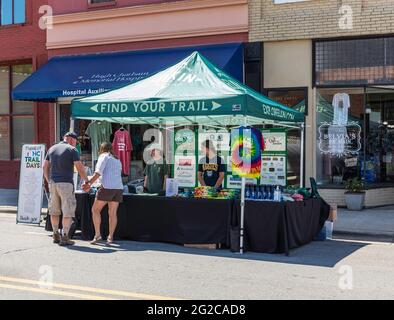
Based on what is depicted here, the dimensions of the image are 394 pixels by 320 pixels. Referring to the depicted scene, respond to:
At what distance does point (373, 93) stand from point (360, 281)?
796 centimetres

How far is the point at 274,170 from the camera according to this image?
11.8 metres

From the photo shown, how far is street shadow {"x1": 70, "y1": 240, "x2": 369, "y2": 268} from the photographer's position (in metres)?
8.32

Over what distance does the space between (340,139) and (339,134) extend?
0.42 feet

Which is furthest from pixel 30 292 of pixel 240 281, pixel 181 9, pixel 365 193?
pixel 181 9

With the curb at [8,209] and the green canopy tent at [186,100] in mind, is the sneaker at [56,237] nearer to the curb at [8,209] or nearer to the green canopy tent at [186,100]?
the green canopy tent at [186,100]

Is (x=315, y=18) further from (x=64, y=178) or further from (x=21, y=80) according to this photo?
(x=21, y=80)

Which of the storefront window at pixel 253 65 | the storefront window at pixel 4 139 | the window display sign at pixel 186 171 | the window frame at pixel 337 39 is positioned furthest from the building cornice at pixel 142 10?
the window display sign at pixel 186 171

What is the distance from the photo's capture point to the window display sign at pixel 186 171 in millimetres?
12789

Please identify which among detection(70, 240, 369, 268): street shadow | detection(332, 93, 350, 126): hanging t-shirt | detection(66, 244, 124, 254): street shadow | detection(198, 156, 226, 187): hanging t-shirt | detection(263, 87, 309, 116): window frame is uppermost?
detection(263, 87, 309, 116): window frame

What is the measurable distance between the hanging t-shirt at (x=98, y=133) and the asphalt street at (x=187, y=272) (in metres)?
6.76

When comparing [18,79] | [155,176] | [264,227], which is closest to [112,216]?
[155,176]

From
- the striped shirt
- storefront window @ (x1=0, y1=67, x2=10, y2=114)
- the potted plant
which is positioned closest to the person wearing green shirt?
the striped shirt

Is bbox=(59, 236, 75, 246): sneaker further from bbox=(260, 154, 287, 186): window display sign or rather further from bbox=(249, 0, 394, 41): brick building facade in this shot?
bbox=(249, 0, 394, 41): brick building facade

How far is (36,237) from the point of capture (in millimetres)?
10297
